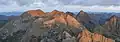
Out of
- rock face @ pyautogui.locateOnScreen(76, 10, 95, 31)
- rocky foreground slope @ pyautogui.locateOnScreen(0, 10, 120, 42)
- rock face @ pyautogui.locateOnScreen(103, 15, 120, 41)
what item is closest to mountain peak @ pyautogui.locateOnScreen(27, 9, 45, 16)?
rocky foreground slope @ pyautogui.locateOnScreen(0, 10, 120, 42)

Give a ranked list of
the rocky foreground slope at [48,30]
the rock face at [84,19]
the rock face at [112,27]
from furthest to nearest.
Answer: the rock face at [84,19] → the rock face at [112,27] → the rocky foreground slope at [48,30]

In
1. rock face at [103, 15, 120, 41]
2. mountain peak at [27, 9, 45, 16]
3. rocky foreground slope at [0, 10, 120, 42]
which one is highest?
mountain peak at [27, 9, 45, 16]

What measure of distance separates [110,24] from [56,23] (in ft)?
140

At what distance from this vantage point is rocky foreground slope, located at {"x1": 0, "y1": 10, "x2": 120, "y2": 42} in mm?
88137

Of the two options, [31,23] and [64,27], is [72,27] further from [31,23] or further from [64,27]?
[31,23]

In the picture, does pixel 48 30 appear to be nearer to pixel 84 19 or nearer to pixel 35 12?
pixel 35 12

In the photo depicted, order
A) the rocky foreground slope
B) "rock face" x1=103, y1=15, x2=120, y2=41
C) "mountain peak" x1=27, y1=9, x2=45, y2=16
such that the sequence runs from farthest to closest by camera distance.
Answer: "rock face" x1=103, y1=15, x2=120, y2=41 < "mountain peak" x1=27, y1=9, x2=45, y2=16 < the rocky foreground slope

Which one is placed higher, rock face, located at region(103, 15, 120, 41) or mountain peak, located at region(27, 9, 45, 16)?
mountain peak, located at region(27, 9, 45, 16)

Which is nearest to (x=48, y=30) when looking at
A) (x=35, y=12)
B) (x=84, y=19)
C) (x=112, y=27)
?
(x=35, y=12)

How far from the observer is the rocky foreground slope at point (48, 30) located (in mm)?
88137

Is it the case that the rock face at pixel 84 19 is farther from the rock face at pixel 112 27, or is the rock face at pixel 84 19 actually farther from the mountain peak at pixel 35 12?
the mountain peak at pixel 35 12

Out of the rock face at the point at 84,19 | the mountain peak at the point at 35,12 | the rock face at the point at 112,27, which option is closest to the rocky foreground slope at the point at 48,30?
the mountain peak at the point at 35,12

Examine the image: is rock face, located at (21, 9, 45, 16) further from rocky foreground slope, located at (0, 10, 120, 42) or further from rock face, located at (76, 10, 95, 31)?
rock face, located at (76, 10, 95, 31)

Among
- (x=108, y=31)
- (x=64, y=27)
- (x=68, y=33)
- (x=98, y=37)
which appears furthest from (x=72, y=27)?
(x=108, y=31)
